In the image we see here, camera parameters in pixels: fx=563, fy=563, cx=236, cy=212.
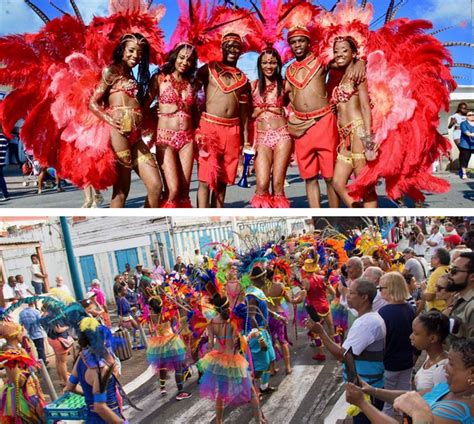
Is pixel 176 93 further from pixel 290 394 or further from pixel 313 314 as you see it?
pixel 290 394

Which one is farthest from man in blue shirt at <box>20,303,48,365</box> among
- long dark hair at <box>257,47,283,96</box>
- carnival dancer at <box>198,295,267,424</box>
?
long dark hair at <box>257,47,283,96</box>

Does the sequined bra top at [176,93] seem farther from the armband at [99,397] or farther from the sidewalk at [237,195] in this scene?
the armband at [99,397]

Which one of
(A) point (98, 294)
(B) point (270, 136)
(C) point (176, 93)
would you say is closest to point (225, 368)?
(A) point (98, 294)

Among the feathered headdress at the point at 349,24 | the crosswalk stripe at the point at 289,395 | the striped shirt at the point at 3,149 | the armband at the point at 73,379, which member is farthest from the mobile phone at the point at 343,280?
the striped shirt at the point at 3,149

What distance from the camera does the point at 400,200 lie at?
10.5 feet

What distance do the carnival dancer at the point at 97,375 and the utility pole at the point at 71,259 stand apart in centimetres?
19

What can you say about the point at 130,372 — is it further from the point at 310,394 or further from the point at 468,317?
the point at 468,317

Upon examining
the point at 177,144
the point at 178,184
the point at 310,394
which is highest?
the point at 177,144

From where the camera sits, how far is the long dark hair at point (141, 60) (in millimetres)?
3150

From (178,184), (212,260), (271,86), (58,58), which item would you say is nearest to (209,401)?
(212,260)

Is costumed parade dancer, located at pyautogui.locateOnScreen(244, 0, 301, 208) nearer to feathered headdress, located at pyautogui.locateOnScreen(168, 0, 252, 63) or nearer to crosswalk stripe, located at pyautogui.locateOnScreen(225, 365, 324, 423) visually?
feathered headdress, located at pyautogui.locateOnScreen(168, 0, 252, 63)

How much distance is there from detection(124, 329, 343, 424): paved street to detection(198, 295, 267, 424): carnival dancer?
2.1 inches

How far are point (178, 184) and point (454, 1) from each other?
182cm

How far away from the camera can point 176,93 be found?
315 cm
